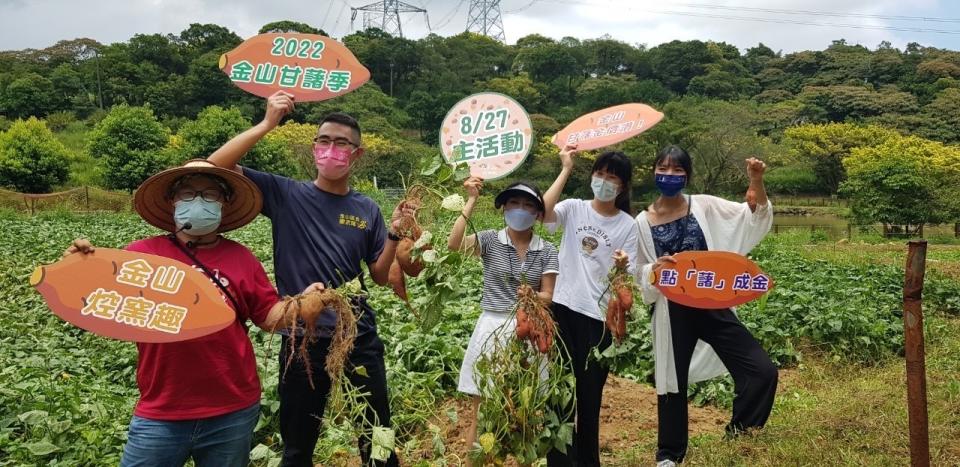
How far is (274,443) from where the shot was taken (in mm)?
3533

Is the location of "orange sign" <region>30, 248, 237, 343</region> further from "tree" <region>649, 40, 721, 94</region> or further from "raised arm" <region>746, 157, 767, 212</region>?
"tree" <region>649, 40, 721, 94</region>

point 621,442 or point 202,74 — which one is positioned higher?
point 202,74

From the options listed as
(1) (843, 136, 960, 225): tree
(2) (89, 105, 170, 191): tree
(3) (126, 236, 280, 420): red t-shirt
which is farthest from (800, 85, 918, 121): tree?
(3) (126, 236, 280, 420): red t-shirt

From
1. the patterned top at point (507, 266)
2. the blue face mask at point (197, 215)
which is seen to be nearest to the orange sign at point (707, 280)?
the patterned top at point (507, 266)

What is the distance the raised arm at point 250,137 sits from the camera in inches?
88.2

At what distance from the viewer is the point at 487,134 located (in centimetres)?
285

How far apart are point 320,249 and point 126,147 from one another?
2617 cm

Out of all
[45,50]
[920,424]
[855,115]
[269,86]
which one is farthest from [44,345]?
[45,50]

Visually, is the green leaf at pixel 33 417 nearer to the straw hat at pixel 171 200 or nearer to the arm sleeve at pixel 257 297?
the straw hat at pixel 171 200

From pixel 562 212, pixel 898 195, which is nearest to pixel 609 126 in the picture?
pixel 562 212

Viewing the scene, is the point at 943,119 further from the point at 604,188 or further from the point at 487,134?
the point at 487,134

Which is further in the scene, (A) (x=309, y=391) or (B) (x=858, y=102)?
(B) (x=858, y=102)

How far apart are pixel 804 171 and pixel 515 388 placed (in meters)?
41.2

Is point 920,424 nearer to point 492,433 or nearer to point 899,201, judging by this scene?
point 492,433
